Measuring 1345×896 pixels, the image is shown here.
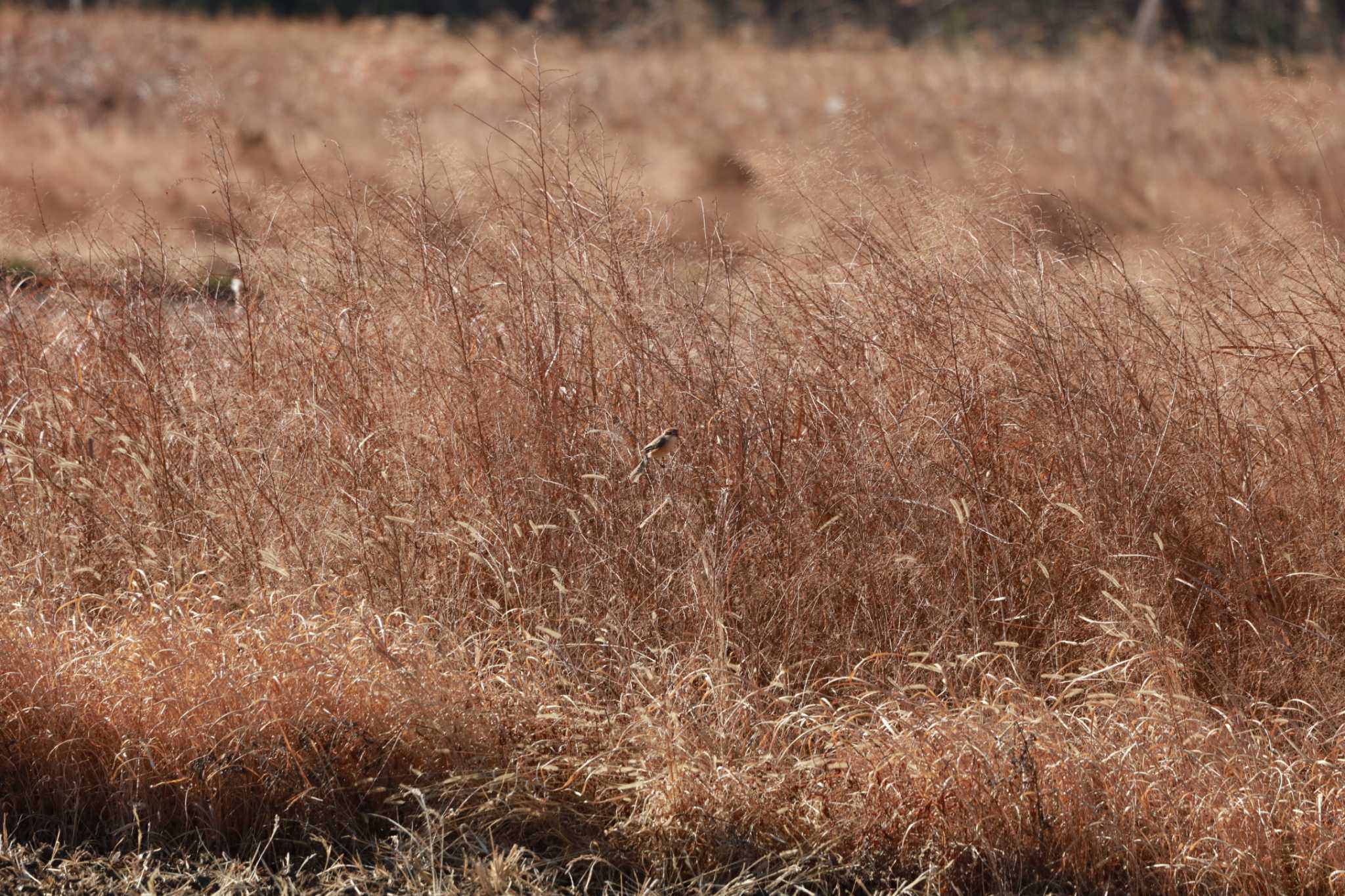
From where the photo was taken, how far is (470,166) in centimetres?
374

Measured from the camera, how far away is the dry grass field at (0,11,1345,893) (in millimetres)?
2482

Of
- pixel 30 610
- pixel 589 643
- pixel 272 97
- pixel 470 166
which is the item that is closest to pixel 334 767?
pixel 589 643

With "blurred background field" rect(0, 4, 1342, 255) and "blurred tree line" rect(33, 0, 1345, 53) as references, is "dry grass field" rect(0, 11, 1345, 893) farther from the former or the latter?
"blurred tree line" rect(33, 0, 1345, 53)

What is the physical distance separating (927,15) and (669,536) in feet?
65.6

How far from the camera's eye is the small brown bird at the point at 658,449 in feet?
9.96

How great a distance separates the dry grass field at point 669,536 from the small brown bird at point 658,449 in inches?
2.6

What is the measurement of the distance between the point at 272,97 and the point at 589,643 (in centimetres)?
1399

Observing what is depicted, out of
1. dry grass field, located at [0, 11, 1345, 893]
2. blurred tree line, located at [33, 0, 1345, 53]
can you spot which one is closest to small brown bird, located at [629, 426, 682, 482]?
dry grass field, located at [0, 11, 1345, 893]

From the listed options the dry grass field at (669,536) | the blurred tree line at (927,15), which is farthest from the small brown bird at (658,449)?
the blurred tree line at (927,15)

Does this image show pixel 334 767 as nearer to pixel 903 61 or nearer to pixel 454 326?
pixel 454 326

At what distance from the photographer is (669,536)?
307cm

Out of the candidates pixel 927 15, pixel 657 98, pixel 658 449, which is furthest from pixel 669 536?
pixel 927 15

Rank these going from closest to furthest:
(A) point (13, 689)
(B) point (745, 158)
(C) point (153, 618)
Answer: (A) point (13, 689)
(C) point (153, 618)
(B) point (745, 158)

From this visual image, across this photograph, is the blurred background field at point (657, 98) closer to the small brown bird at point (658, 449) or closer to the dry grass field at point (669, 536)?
the dry grass field at point (669, 536)
